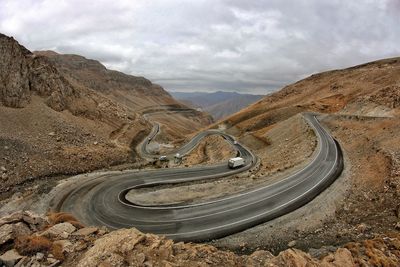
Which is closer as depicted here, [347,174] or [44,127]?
[347,174]

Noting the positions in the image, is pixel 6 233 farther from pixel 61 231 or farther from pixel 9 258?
pixel 61 231

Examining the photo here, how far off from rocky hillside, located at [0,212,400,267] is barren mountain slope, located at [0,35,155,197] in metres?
23.0

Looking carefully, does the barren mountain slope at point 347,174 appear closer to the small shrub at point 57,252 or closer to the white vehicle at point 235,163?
the white vehicle at point 235,163

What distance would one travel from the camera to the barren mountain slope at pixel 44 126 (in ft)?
142

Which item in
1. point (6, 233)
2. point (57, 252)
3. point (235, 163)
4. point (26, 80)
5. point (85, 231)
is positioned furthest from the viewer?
point (26, 80)

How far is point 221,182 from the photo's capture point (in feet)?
129

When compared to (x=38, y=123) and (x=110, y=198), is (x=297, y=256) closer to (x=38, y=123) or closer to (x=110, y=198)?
(x=110, y=198)

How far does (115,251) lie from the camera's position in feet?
54.3

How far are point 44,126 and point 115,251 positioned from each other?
4202 centimetres

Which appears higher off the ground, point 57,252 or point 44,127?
point 44,127

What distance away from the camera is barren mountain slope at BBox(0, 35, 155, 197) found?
43344 mm

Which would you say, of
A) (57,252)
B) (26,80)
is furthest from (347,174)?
(26,80)

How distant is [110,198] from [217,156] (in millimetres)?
33342

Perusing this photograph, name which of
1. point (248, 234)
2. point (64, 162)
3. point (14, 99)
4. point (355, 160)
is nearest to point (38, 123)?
point (14, 99)
